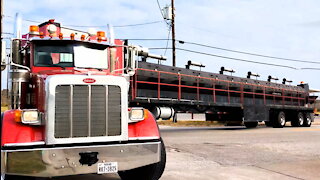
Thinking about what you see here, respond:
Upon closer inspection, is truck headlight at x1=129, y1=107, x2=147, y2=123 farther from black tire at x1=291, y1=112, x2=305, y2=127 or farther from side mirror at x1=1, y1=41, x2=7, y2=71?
black tire at x1=291, y1=112, x2=305, y2=127

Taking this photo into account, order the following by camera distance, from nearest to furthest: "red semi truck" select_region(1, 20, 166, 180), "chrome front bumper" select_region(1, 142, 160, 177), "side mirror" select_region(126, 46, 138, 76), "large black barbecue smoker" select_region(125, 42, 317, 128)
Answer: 1. "chrome front bumper" select_region(1, 142, 160, 177)
2. "red semi truck" select_region(1, 20, 166, 180)
3. "side mirror" select_region(126, 46, 138, 76)
4. "large black barbecue smoker" select_region(125, 42, 317, 128)

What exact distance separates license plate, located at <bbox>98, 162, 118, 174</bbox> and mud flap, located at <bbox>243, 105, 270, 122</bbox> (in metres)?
17.1

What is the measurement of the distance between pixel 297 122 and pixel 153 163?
925 inches

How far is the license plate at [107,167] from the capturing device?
4.84 metres

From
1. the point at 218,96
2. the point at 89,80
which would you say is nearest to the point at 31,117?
the point at 89,80

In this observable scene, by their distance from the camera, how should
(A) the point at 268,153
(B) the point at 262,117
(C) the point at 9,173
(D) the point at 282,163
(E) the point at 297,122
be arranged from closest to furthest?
1. (C) the point at 9,173
2. (D) the point at 282,163
3. (A) the point at 268,153
4. (B) the point at 262,117
5. (E) the point at 297,122

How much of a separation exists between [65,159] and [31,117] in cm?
73

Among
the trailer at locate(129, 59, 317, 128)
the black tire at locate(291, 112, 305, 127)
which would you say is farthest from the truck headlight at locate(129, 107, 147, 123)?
the black tire at locate(291, 112, 305, 127)

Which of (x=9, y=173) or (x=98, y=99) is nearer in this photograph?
(x=9, y=173)

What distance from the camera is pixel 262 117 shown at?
73.5ft

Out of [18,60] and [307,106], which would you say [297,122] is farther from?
[18,60]

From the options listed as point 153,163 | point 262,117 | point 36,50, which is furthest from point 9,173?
point 262,117

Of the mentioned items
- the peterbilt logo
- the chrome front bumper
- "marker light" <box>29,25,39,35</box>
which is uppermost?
"marker light" <box>29,25,39,35</box>

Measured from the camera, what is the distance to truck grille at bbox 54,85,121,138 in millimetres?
4734
